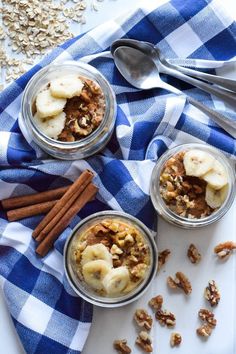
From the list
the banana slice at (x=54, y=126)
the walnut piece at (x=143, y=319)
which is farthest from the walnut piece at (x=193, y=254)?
the banana slice at (x=54, y=126)

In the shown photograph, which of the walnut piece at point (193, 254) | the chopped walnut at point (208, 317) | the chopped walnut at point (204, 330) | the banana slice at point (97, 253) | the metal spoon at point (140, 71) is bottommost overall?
the chopped walnut at point (204, 330)

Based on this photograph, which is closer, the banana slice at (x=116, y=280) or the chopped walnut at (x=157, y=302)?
the banana slice at (x=116, y=280)

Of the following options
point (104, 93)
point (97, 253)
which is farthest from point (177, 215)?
point (104, 93)

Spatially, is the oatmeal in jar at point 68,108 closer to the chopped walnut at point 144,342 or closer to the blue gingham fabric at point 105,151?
the blue gingham fabric at point 105,151

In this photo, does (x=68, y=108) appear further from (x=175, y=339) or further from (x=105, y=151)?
(x=175, y=339)

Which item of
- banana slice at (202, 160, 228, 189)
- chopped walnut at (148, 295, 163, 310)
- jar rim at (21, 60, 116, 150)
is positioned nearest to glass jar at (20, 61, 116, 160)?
jar rim at (21, 60, 116, 150)

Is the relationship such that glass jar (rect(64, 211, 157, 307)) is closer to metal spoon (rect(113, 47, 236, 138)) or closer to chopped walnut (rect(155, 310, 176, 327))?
chopped walnut (rect(155, 310, 176, 327))
